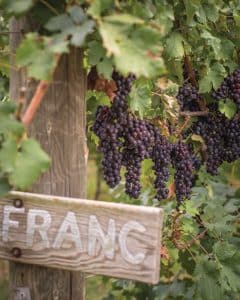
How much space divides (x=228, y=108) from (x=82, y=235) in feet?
3.07

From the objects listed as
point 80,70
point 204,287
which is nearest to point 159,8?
point 80,70

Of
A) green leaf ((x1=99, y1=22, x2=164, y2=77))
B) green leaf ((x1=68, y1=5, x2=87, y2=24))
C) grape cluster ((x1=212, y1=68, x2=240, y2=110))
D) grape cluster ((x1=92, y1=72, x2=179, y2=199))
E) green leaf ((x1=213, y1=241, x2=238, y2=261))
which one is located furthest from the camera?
green leaf ((x1=213, y1=241, x2=238, y2=261))

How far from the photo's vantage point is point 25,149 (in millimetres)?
1520

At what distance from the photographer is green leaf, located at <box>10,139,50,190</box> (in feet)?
4.87

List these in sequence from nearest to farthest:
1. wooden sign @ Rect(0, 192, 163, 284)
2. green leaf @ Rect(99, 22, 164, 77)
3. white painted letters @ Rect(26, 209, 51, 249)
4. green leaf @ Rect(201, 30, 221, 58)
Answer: green leaf @ Rect(99, 22, 164, 77)
wooden sign @ Rect(0, 192, 163, 284)
white painted letters @ Rect(26, 209, 51, 249)
green leaf @ Rect(201, 30, 221, 58)

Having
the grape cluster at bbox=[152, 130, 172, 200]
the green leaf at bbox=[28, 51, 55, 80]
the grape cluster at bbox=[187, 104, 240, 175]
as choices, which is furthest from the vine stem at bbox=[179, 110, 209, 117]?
the green leaf at bbox=[28, 51, 55, 80]

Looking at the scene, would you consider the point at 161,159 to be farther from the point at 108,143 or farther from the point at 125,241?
the point at 125,241

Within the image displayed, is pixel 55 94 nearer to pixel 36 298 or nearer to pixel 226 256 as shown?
pixel 36 298

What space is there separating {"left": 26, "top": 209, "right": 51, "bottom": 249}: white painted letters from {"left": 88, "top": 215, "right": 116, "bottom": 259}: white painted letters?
14 cm

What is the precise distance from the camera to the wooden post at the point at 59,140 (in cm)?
190

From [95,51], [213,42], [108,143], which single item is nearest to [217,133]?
[213,42]

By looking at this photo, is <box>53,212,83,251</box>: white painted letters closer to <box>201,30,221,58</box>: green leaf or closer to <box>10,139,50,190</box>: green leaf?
<box>10,139,50,190</box>: green leaf

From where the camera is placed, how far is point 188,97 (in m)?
2.50

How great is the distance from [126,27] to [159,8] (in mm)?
609
